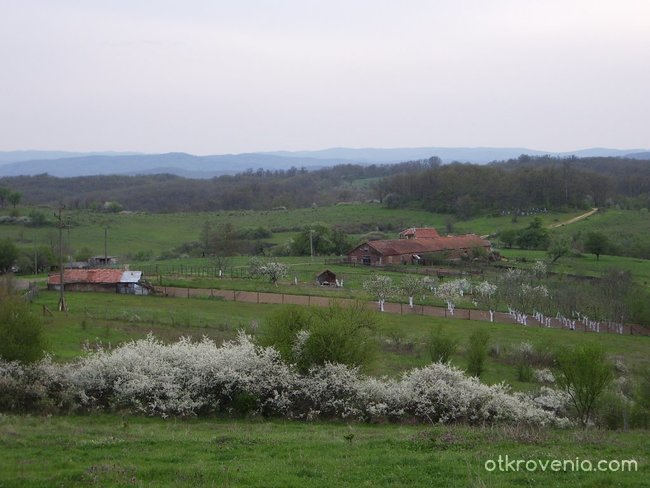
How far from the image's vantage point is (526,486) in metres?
10.7

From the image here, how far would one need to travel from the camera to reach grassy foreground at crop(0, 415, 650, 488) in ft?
35.8

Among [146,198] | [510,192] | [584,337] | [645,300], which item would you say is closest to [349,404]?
[584,337]

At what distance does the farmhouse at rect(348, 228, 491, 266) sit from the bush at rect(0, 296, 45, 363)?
52490 millimetres

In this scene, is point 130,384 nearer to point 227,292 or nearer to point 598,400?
point 598,400

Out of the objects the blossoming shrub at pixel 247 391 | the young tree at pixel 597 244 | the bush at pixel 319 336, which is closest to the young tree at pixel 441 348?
the bush at pixel 319 336

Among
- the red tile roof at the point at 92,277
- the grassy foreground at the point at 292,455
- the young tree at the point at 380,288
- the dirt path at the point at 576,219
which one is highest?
the grassy foreground at the point at 292,455

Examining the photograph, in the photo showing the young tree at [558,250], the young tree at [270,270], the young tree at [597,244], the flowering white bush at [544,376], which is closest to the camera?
the flowering white bush at [544,376]

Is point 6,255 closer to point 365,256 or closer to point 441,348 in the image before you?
point 365,256

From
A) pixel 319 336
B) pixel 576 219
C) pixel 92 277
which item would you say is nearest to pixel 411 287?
pixel 92 277

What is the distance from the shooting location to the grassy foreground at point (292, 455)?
10.9 m

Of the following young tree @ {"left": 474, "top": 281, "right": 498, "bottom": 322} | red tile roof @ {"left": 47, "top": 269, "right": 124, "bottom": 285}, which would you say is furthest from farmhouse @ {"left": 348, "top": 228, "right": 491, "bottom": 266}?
red tile roof @ {"left": 47, "top": 269, "right": 124, "bottom": 285}

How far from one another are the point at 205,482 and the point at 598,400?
14.0 meters

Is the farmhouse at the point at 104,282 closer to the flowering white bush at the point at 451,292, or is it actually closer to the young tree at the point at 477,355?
the flowering white bush at the point at 451,292

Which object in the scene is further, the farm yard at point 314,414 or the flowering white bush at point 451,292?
the flowering white bush at point 451,292
